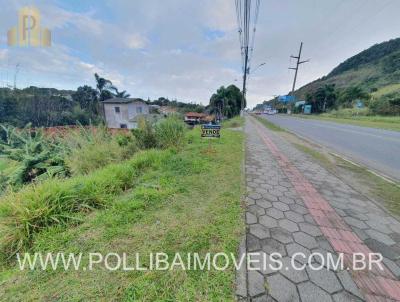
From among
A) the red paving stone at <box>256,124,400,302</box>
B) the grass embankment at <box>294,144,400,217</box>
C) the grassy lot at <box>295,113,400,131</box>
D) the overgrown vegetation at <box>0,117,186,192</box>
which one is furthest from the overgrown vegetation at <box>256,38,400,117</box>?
the overgrown vegetation at <box>0,117,186,192</box>

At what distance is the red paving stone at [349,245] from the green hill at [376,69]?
50.9 meters

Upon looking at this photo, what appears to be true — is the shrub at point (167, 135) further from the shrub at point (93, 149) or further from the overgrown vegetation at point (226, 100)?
the overgrown vegetation at point (226, 100)

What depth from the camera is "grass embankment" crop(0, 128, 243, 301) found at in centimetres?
142

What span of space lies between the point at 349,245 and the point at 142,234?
238 cm

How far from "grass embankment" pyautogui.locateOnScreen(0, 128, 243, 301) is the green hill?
52409 mm

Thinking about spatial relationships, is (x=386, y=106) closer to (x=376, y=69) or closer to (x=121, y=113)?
(x=376, y=69)

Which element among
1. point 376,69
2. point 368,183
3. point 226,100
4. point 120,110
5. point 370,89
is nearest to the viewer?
point 368,183

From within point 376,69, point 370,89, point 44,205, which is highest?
point 376,69

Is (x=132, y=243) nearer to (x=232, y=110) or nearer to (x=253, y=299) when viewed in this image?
(x=253, y=299)

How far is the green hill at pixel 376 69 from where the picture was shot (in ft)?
149

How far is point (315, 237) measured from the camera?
219 centimetres

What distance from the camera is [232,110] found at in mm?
38375

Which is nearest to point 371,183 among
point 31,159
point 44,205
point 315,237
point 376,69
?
point 315,237

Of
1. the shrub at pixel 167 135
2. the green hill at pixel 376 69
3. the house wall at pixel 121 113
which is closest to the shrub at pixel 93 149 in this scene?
the shrub at pixel 167 135
